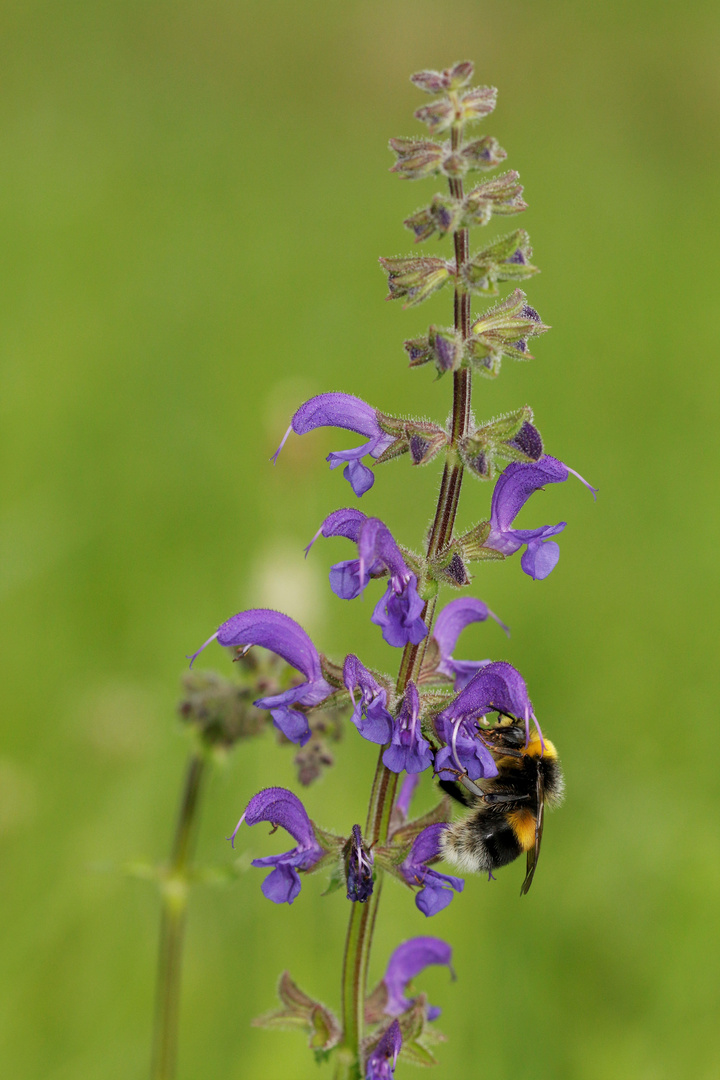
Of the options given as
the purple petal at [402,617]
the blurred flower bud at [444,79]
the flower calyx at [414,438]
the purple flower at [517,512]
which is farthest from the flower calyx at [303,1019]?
the blurred flower bud at [444,79]

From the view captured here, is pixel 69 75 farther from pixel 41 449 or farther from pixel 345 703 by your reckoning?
pixel 345 703

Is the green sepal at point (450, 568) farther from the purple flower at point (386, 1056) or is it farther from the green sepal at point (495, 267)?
the purple flower at point (386, 1056)

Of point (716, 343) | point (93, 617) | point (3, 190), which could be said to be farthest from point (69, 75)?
point (93, 617)

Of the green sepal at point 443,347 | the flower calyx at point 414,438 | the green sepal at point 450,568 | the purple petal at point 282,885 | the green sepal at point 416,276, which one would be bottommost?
the purple petal at point 282,885

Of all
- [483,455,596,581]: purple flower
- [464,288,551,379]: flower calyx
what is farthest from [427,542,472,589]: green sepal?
[464,288,551,379]: flower calyx

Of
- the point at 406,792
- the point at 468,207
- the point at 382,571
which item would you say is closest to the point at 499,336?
the point at 468,207
